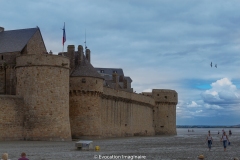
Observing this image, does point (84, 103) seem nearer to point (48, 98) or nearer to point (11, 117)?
point (48, 98)

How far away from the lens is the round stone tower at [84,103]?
50.3 meters

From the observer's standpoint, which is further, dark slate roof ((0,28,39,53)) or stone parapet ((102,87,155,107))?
stone parapet ((102,87,155,107))

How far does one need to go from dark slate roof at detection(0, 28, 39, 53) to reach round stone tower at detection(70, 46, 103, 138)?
255 inches

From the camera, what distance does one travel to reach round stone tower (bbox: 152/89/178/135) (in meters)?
81.1

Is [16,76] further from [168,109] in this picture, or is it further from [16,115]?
[168,109]

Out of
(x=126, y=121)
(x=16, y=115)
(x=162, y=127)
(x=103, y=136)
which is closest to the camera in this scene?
(x=16, y=115)

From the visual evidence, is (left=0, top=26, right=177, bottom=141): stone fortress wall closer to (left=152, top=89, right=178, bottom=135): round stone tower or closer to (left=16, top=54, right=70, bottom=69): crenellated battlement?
(left=16, top=54, right=70, bottom=69): crenellated battlement

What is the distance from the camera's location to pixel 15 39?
159ft

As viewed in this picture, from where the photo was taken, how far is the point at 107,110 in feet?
191

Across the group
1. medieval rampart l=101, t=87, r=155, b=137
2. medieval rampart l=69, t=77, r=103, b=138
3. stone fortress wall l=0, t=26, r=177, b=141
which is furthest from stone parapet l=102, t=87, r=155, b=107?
medieval rampart l=69, t=77, r=103, b=138

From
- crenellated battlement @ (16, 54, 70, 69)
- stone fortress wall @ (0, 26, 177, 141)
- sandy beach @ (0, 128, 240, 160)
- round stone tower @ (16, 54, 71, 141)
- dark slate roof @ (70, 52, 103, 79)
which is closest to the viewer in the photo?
sandy beach @ (0, 128, 240, 160)

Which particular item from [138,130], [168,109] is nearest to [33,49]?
[138,130]

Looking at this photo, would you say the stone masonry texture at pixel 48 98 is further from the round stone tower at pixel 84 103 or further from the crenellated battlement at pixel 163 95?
the crenellated battlement at pixel 163 95

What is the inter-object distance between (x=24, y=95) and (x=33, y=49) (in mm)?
6473
